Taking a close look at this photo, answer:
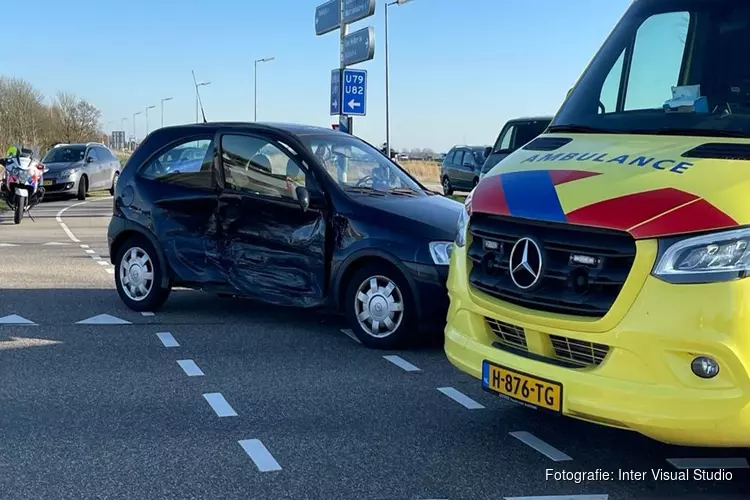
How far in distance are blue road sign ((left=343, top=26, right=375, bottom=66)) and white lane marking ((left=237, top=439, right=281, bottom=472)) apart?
12.6 metres

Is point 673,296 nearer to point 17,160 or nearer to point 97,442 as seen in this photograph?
point 97,442

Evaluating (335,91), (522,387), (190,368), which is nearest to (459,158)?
(335,91)

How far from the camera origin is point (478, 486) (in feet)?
13.6

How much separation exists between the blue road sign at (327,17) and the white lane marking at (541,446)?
14.0 m

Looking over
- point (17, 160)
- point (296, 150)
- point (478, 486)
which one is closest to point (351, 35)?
point (17, 160)

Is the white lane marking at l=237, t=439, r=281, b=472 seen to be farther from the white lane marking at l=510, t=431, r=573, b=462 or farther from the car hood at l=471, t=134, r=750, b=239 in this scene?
the car hood at l=471, t=134, r=750, b=239

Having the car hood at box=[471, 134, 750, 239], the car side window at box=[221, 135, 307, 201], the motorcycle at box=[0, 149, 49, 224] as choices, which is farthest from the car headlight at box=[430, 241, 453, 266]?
the motorcycle at box=[0, 149, 49, 224]

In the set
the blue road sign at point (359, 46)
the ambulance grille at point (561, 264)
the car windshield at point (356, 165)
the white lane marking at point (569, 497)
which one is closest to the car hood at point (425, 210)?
the car windshield at point (356, 165)

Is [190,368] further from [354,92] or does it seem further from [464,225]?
[354,92]

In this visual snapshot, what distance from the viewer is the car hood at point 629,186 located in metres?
3.56

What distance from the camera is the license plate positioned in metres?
3.94

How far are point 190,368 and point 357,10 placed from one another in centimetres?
1213

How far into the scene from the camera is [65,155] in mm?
24812

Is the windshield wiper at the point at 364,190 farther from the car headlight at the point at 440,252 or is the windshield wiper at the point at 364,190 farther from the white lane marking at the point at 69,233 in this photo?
the white lane marking at the point at 69,233
